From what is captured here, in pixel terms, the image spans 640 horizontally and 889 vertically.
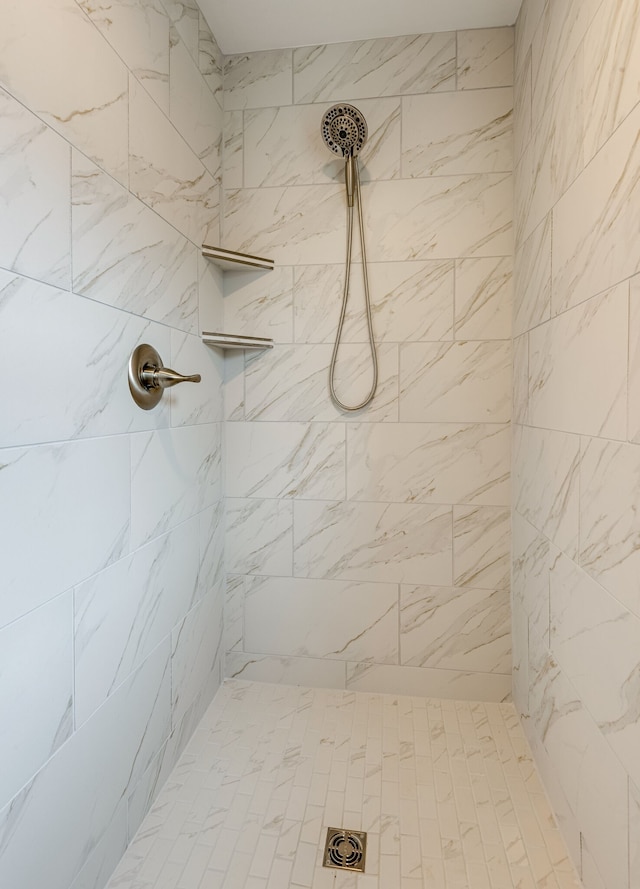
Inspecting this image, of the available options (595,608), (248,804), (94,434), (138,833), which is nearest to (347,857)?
(248,804)

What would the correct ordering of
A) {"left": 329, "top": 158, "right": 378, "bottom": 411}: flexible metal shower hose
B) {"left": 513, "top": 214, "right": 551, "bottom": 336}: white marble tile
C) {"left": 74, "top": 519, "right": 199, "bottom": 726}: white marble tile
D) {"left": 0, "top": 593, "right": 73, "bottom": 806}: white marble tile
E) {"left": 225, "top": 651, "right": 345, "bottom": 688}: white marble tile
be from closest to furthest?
{"left": 0, "top": 593, "right": 73, "bottom": 806}: white marble tile → {"left": 74, "top": 519, "right": 199, "bottom": 726}: white marble tile → {"left": 513, "top": 214, "right": 551, "bottom": 336}: white marble tile → {"left": 329, "top": 158, "right": 378, "bottom": 411}: flexible metal shower hose → {"left": 225, "top": 651, "right": 345, "bottom": 688}: white marble tile

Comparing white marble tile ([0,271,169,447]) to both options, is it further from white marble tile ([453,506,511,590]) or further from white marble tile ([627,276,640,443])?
white marble tile ([453,506,511,590])

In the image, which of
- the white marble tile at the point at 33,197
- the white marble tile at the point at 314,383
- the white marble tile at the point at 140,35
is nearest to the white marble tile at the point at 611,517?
the white marble tile at the point at 314,383

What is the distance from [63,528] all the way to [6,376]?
0.31m

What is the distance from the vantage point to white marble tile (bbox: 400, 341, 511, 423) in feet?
5.86

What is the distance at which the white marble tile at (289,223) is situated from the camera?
6.03ft

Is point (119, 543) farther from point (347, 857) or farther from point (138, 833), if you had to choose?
point (347, 857)

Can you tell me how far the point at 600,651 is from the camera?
3.31 feet

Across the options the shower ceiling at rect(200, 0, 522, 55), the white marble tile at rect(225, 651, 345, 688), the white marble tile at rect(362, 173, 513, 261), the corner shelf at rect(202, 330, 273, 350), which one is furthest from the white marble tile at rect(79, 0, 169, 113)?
the white marble tile at rect(225, 651, 345, 688)

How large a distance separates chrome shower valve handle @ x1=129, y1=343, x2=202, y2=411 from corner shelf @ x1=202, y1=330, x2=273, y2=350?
38 centimetres

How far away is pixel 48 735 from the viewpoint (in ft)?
3.03

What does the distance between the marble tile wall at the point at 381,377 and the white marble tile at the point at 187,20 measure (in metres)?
0.27

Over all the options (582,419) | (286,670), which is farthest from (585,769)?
(286,670)

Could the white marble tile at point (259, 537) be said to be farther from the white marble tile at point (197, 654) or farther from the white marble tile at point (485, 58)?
the white marble tile at point (485, 58)
